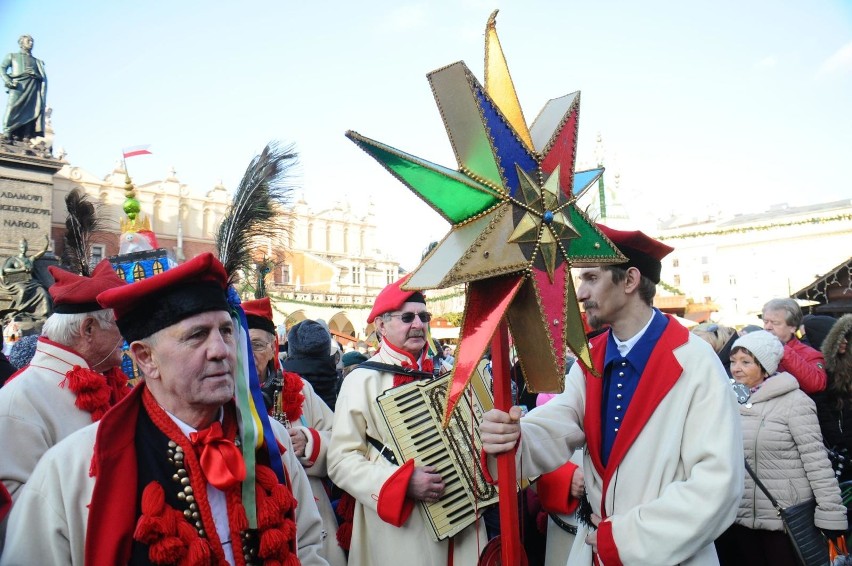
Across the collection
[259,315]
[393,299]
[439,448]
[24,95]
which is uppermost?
[24,95]

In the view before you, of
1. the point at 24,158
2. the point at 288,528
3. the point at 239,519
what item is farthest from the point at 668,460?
the point at 24,158

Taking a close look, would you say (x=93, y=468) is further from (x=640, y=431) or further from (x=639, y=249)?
(x=639, y=249)

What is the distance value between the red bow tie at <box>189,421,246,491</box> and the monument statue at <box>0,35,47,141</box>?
17.9 m

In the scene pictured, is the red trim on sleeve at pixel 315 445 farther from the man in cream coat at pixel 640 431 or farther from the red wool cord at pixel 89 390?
the man in cream coat at pixel 640 431

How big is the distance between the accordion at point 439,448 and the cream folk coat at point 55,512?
5.15 feet

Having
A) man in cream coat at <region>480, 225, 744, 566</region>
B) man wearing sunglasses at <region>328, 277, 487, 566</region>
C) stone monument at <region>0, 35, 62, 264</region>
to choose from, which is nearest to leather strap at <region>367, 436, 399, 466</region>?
man wearing sunglasses at <region>328, 277, 487, 566</region>

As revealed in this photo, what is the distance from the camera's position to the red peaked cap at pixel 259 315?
13.6 feet

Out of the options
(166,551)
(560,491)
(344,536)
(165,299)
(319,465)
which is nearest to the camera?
(166,551)

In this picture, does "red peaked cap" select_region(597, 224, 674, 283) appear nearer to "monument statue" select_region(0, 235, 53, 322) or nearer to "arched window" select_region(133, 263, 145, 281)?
"arched window" select_region(133, 263, 145, 281)

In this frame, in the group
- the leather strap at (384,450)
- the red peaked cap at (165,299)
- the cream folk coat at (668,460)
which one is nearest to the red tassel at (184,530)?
the red peaked cap at (165,299)

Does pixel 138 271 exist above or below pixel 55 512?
above

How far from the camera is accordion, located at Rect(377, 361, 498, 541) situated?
320 centimetres

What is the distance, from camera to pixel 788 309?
5.75 m

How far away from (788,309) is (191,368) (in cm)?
560
